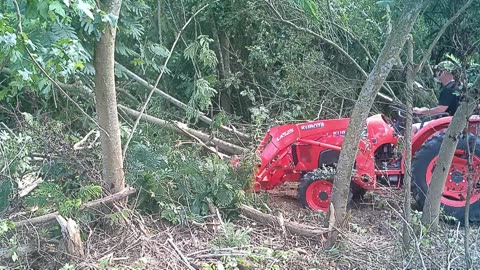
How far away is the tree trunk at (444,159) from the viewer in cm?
429

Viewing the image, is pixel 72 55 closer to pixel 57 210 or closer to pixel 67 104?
pixel 57 210

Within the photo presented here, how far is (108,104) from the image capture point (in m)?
4.79

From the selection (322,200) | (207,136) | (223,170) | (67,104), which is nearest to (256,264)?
(223,170)

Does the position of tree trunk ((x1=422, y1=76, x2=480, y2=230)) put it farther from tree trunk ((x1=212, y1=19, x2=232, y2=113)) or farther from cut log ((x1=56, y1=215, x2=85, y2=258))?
tree trunk ((x1=212, y1=19, x2=232, y2=113))

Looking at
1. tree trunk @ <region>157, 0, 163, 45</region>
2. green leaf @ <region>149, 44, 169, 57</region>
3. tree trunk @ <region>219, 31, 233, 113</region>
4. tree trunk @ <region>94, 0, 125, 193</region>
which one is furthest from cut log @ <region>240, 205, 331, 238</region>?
tree trunk @ <region>219, 31, 233, 113</region>

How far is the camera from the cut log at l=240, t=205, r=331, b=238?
192 inches

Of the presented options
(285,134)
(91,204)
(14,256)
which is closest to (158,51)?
(285,134)

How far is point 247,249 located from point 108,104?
1745 mm

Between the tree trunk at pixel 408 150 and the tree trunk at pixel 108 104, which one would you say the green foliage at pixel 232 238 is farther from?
the tree trunk at pixel 408 150

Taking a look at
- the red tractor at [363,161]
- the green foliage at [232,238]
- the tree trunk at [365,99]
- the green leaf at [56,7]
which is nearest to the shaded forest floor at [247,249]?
the green foliage at [232,238]

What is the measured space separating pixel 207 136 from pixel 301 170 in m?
1.79

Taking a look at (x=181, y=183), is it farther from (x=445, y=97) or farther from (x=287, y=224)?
(x=445, y=97)

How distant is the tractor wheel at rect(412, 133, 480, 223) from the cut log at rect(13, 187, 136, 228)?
293 centimetres

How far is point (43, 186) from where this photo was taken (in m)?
4.81
